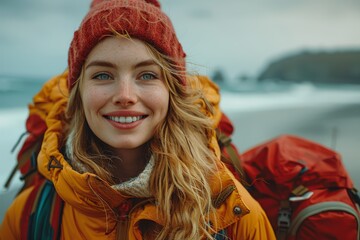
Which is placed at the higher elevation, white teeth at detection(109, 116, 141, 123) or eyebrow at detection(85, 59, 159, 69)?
eyebrow at detection(85, 59, 159, 69)

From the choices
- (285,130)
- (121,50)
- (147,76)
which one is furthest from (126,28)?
(285,130)

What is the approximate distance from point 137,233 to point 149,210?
0.11 metres

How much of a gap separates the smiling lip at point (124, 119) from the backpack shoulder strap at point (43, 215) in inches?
20.1

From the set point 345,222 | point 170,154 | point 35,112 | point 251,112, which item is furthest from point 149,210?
point 251,112

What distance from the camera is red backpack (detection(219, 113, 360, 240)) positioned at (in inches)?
66.8

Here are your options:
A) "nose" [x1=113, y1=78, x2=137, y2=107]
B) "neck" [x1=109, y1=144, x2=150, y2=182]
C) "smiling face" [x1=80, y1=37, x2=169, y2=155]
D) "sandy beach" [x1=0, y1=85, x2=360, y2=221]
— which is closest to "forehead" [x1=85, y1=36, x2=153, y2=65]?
"smiling face" [x1=80, y1=37, x2=169, y2=155]

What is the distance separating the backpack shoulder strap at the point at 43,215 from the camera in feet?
5.55

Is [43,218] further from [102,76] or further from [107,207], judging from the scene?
[102,76]

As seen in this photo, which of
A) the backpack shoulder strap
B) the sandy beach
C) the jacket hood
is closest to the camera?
the jacket hood

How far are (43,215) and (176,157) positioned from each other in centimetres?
71

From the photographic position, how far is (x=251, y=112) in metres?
8.21

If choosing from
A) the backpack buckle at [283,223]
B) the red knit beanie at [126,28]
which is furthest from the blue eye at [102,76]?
the backpack buckle at [283,223]

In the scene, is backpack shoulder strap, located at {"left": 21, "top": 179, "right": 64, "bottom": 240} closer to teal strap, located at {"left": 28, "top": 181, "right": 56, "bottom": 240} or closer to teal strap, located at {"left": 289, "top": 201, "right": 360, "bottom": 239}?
teal strap, located at {"left": 28, "top": 181, "right": 56, "bottom": 240}

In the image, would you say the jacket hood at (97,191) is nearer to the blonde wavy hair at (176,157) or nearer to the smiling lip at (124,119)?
the blonde wavy hair at (176,157)
